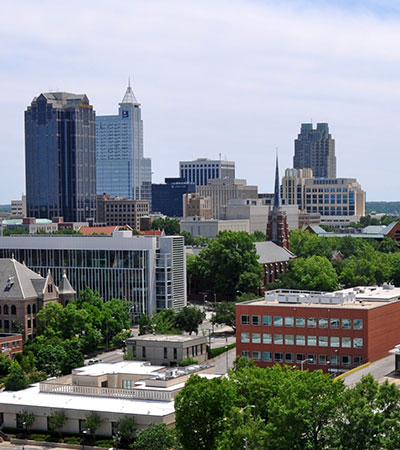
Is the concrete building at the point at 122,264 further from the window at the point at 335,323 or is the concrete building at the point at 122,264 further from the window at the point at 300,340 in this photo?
the window at the point at 335,323

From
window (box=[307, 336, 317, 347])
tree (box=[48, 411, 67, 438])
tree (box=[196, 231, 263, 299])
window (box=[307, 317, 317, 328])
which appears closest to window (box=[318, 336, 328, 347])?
window (box=[307, 336, 317, 347])

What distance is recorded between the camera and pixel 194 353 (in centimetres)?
12062

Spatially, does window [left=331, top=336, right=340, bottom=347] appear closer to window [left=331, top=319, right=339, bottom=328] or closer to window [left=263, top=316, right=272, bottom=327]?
window [left=331, top=319, right=339, bottom=328]

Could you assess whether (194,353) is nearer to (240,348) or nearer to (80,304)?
(240,348)

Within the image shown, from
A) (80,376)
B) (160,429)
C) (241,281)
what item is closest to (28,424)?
(80,376)

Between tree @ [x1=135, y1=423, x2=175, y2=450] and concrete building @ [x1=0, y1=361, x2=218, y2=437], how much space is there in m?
3.52

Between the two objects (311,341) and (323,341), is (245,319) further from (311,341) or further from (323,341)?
(323,341)

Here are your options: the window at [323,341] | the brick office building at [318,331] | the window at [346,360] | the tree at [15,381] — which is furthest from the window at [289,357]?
the tree at [15,381]

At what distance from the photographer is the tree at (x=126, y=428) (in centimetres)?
8762

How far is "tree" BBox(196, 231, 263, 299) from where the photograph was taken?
180 m

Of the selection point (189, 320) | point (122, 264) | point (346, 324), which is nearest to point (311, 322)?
point (346, 324)

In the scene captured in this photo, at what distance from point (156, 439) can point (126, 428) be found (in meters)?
6.27

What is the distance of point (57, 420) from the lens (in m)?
91.9

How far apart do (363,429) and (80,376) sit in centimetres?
4063
